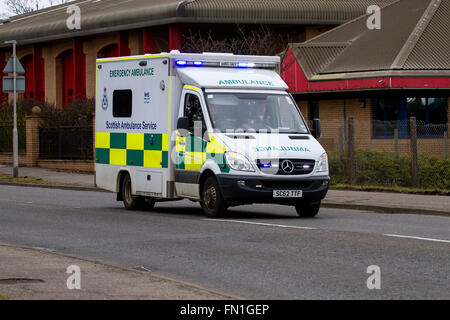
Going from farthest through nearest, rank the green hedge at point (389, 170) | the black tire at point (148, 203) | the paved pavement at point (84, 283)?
the green hedge at point (389, 170) < the black tire at point (148, 203) < the paved pavement at point (84, 283)

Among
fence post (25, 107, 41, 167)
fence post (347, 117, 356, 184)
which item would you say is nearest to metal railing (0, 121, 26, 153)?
fence post (25, 107, 41, 167)

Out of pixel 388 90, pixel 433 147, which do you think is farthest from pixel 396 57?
pixel 433 147

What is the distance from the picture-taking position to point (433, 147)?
2314 centimetres

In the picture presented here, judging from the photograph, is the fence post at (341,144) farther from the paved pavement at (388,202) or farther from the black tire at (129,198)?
the black tire at (129,198)

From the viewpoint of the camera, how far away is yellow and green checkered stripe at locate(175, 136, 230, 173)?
1578 cm

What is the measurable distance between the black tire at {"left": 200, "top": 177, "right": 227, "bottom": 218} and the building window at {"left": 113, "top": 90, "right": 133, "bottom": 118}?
2.85 metres

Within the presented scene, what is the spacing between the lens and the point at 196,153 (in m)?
16.4

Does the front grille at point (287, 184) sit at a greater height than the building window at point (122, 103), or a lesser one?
lesser

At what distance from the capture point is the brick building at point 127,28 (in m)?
42.8

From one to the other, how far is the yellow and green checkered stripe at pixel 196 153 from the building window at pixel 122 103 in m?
1.86

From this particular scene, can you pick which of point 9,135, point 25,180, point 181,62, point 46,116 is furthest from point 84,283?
point 9,135

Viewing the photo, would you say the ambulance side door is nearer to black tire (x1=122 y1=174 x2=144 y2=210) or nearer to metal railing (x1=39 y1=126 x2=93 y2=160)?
black tire (x1=122 y1=174 x2=144 y2=210)

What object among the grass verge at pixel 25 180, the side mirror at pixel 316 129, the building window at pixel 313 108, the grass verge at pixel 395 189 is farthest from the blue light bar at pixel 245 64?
the building window at pixel 313 108

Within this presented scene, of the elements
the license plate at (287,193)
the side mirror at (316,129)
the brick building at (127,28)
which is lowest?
the license plate at (287,193)
